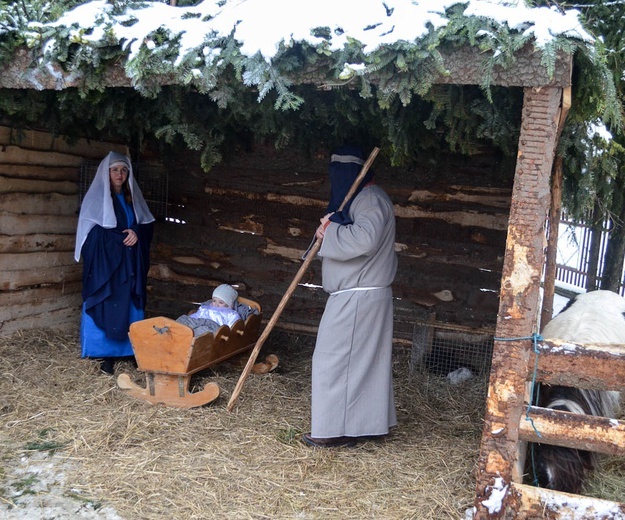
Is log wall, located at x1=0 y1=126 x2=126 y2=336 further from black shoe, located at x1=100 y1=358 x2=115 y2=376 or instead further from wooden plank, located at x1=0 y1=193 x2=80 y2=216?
black shoe, located at x1=100 y1=358 x2=115 y2=376

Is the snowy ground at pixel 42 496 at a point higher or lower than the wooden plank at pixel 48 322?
lower

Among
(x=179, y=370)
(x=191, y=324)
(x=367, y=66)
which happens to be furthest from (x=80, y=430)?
(x=367, y=66)


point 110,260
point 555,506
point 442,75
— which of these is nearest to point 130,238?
point 110,260

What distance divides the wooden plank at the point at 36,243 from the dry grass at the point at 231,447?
3.08 feet

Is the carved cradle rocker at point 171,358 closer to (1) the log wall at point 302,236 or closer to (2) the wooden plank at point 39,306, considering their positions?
(2) the wooden plank at point 39,306

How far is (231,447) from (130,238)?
2548 mm

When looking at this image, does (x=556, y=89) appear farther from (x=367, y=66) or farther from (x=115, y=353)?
(x=115, y=353)

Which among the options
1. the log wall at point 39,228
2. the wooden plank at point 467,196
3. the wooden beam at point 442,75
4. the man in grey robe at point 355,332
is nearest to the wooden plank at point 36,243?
the log wall at point 39,228

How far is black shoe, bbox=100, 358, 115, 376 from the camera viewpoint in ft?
21.4

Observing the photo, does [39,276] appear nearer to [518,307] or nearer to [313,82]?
[313,82]

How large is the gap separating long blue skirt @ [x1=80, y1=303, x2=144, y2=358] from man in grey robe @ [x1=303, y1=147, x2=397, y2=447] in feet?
8.06

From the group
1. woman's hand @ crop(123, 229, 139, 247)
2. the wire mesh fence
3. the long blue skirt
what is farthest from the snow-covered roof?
the wire mesh fence

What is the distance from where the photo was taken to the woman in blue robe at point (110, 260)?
646cm

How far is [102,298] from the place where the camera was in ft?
21.2
